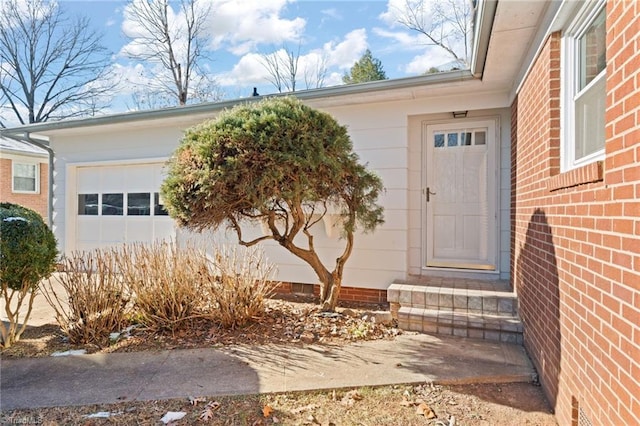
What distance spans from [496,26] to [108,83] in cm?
1950

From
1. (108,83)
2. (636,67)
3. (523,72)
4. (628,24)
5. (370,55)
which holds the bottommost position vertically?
(636,67)

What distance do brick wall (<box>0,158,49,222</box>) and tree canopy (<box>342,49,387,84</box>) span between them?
46.4 feet

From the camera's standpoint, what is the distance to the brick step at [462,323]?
393cm

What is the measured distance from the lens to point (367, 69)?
58.0 feet

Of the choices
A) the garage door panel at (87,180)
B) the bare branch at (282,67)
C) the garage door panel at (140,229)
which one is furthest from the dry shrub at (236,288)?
the bare branch at (282,67)

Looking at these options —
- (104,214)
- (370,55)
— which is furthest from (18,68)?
(370,55)

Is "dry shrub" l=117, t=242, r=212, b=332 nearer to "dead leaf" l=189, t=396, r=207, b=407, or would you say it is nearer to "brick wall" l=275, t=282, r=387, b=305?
"brick wall" l=275, t=282, r=387, b=305

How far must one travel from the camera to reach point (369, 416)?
259 centimetres

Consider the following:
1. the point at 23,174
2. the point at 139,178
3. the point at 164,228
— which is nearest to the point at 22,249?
the point at 164,228

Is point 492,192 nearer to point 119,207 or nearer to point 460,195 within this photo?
point 460,195

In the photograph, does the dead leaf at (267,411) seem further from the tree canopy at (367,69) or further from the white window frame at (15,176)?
the tree canopy at (367,69)

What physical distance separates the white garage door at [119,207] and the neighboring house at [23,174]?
7.09 metres

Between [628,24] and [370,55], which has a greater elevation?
[370,55]

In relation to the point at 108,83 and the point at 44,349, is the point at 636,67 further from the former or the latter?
the point at 108,83
